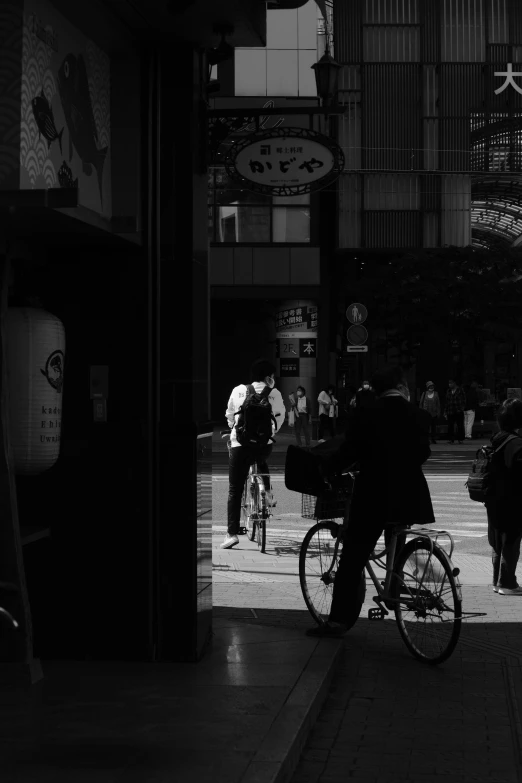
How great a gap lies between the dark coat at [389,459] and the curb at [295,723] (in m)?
0.87

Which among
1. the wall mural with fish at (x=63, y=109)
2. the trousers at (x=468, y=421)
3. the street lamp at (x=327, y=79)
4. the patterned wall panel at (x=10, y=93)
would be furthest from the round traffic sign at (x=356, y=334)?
the patterned wall panel at (x=10, y=93)

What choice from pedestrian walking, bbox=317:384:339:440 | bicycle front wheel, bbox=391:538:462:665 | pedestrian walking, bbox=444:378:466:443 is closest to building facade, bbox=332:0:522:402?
pedestrian walking, bbox=317:384:339:440

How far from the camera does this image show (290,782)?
4.76 metres

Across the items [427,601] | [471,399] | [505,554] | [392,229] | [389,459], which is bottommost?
[505,554]

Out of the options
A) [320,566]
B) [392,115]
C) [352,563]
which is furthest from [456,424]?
[352,563]

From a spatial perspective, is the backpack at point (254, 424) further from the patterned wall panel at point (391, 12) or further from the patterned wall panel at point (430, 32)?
the patterned wall panel at point (391, 12)

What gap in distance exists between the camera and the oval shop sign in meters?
7.59

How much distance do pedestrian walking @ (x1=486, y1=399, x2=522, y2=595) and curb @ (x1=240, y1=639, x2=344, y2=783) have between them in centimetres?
257

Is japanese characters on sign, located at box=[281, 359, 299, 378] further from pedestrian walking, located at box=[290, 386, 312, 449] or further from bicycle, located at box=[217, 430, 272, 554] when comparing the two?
bicycle, located at box=[217, 430, 272, 554]

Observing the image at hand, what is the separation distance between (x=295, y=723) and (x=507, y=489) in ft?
13.8

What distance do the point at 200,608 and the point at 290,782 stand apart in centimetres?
188

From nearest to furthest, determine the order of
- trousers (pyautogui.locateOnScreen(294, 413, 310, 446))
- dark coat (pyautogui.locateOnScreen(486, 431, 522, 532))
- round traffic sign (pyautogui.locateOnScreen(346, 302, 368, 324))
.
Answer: dark coat (pyautogui.locateOnScreen(486, 431, 522, 532)) < round traffic sign (pyautogui.locateOnScreen(346, 302, 368, 324)) < trousers (pyautogui.locateOnScreen(294, 413, 310, 446))

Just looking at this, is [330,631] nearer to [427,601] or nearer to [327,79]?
[427,601]

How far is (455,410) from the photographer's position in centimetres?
3142
